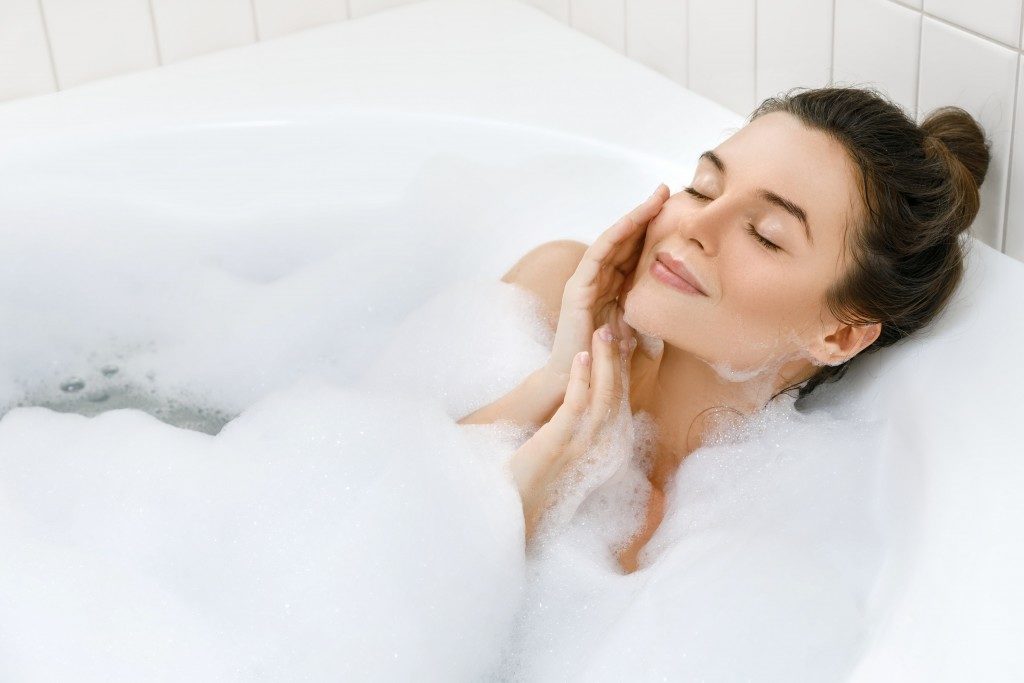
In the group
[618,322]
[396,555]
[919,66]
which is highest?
[919,66]

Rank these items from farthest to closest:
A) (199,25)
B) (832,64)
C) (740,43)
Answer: (199,25)
(740,43)
(832,64)

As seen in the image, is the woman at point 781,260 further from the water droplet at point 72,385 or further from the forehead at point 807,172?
the water droplet at point 72,385

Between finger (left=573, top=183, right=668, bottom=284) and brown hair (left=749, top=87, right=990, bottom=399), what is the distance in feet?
0.55

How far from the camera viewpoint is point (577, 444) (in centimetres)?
128

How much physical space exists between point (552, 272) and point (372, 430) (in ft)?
1.02

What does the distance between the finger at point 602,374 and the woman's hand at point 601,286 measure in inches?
1.8

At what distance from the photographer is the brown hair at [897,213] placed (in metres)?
1.21

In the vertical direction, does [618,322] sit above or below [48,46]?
below

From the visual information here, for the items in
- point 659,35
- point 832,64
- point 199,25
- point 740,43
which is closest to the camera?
point 832,64

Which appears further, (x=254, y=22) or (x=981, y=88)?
(x=254, y=22)

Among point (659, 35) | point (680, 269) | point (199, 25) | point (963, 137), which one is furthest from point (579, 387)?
point (199, 25)

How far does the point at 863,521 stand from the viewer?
3.98 feet

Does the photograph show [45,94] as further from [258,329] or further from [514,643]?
[514,643]

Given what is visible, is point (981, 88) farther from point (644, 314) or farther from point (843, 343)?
point (644, 314)
